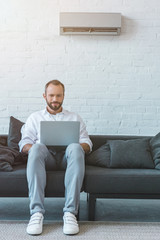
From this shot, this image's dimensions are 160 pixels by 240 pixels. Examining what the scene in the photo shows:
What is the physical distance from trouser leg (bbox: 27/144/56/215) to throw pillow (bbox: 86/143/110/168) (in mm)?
579

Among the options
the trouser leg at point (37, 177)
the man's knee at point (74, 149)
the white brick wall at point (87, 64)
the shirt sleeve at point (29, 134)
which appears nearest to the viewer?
the trouser leg at point (37, 177)

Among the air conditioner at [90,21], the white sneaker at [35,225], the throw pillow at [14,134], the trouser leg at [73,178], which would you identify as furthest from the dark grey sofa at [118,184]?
the air conditioner at [90,21]

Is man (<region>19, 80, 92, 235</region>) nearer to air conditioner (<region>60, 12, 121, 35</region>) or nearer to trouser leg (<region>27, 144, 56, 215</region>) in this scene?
trouser leg (<region>27, 144, 56, 215</region>)

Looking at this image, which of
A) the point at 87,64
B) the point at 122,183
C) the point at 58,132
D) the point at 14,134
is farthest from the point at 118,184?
the point at 87,64

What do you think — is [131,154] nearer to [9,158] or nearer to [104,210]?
[104,210]

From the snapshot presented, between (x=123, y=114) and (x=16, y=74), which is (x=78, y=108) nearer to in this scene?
(x=123, y=114)

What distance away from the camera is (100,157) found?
2908mm

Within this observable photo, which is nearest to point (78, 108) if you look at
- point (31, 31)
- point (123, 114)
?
point (123, 114)

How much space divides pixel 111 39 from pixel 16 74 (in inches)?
44.1

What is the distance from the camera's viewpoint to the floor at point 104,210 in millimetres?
2730

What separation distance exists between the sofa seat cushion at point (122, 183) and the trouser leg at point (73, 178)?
0.51 ft

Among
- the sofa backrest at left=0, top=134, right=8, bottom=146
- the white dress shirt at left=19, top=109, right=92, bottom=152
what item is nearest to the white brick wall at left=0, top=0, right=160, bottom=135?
the sofa backrest at left=0, top=134, right=8, bottom=146

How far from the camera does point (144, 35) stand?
11.9 feet

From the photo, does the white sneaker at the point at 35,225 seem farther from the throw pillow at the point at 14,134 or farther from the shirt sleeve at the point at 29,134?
the throw pillow at the point at 14,134
